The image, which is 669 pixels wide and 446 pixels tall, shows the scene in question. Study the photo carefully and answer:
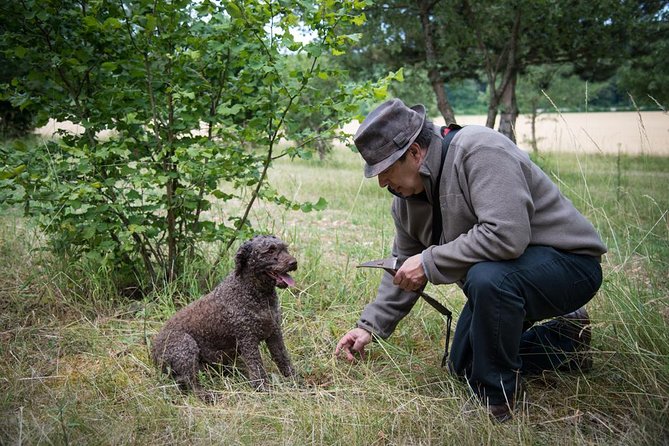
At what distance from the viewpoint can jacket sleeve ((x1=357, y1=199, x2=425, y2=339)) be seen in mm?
3668

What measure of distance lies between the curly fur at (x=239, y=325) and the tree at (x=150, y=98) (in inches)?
44.0

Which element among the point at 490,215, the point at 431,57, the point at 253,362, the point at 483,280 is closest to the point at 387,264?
the point at 483,280

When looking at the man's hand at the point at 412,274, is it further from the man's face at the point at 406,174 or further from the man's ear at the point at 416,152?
the man's ear at the point at 416,152

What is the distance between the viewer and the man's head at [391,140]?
3.17 metres

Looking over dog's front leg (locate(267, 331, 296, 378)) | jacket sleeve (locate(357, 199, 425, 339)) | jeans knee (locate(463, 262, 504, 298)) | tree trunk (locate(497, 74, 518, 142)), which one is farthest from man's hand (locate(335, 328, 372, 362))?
tree trunk (locate(497, 74, 518, 142))

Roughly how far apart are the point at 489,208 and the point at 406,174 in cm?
54

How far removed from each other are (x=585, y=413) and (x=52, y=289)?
13.0ft

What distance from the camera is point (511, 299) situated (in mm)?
2990

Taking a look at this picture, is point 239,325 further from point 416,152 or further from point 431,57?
point 431,57

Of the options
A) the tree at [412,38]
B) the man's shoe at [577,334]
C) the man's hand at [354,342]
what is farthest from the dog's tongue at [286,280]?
the tree at [412,38]

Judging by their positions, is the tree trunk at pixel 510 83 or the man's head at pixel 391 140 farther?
the tree trunk at pixel 510 83

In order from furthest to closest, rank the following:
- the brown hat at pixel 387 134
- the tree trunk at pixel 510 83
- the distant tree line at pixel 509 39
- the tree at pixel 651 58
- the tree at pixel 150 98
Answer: the tree at pixel 651 58
the distant tree line at pixel 509 39
the tree trunk at pixel 510 83
the tree at pixel 150 98
the brown hat at pixel 387 134

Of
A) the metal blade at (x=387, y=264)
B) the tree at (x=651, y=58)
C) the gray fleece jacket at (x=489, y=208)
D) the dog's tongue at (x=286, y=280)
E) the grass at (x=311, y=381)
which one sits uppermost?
the tree at (x=651, y=58)

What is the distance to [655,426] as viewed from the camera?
284 cm
